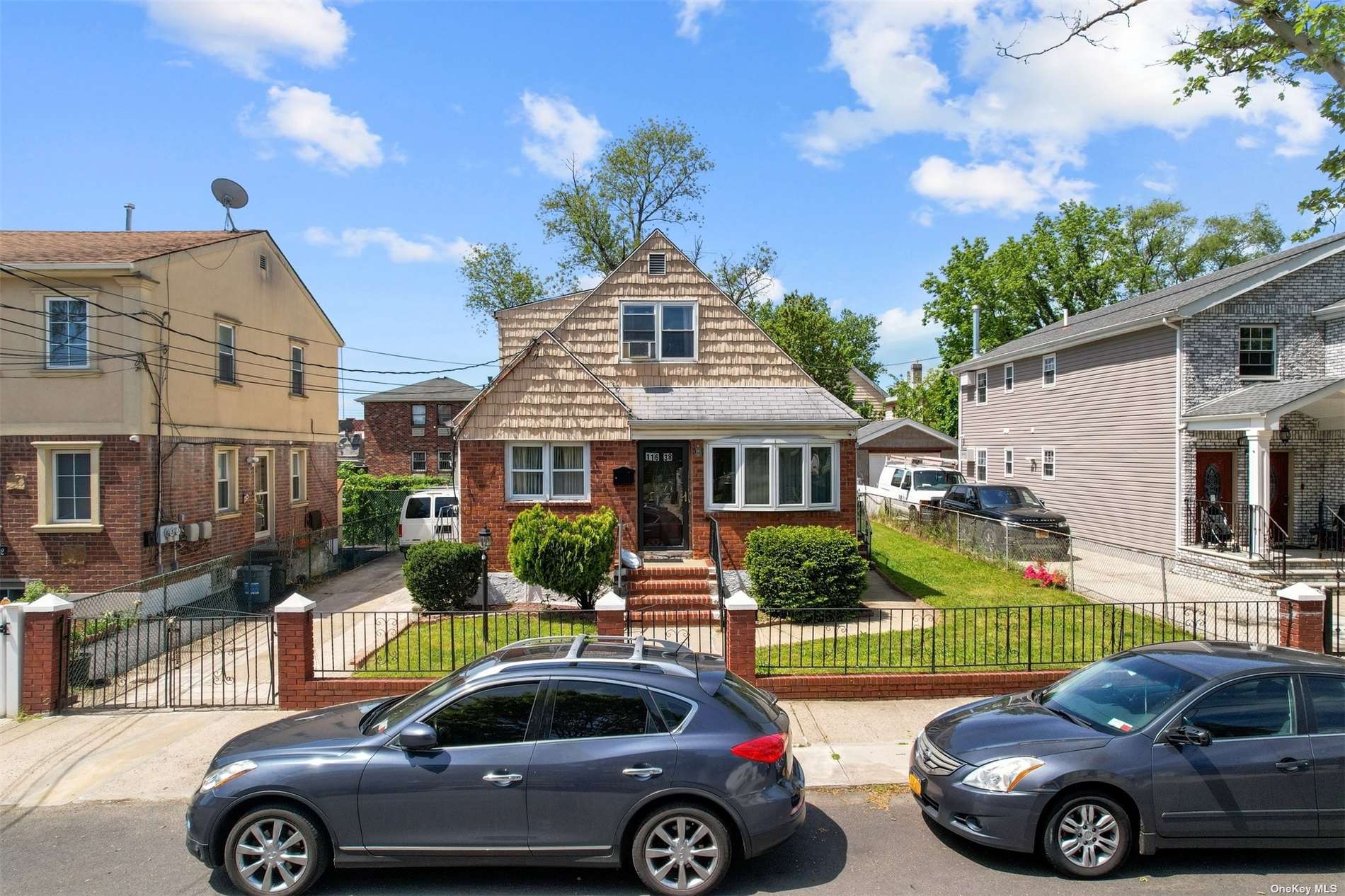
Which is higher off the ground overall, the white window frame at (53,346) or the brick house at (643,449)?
the white window frame at (53,346)

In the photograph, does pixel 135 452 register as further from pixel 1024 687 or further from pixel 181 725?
pixel 1024 687

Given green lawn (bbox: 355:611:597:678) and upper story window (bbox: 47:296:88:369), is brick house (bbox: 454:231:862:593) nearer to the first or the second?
green lawn (bbox: 355:611:597:678)

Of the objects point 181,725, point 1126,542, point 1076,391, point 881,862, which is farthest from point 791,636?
point 1076,391

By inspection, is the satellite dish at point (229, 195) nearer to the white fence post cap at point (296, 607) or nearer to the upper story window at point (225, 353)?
the upper story window at point (225, 353)

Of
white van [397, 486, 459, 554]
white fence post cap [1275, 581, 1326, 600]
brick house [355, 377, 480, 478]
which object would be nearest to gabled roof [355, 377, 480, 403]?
brick house [355, 377, 480, 478]

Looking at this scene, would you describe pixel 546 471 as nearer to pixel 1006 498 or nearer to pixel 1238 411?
pixel 1006 498

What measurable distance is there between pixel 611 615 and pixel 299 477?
1464cm

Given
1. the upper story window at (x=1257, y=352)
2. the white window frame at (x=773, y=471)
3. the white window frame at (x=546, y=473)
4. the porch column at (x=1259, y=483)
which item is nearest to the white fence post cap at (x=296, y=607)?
the white window frame at (x=546, y=473)

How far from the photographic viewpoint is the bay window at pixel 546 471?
14688 mm

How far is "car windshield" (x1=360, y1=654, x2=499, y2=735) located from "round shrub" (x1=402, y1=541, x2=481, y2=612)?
23.5 feet

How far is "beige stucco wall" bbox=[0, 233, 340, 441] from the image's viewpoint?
14.2 meters

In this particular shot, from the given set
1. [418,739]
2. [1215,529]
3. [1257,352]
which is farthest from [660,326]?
[1257,352]

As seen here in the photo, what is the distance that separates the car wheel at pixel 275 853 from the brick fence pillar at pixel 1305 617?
11047 mm

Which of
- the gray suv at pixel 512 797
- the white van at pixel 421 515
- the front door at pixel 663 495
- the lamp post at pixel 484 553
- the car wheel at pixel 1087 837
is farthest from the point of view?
the white van at pixel 421 515
